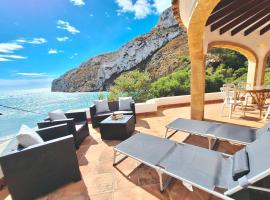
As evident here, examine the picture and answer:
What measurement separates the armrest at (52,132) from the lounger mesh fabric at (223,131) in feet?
7.22

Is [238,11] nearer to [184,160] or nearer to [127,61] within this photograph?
[184,160]

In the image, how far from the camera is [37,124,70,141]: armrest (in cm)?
299

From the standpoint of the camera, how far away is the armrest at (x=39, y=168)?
206cm

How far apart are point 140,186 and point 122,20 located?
2748cm

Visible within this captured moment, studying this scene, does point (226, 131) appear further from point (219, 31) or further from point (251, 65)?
point (251, 65)

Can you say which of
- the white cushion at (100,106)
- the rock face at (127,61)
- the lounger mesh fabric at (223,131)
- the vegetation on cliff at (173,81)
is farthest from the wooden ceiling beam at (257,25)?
the rock face at (127,61)

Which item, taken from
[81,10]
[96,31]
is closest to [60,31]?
[96,31]

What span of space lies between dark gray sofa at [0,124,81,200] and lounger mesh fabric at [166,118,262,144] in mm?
2132

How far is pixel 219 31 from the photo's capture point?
18.0 feet

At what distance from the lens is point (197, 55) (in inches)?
174

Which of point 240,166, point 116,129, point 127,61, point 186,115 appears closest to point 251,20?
point 186,115

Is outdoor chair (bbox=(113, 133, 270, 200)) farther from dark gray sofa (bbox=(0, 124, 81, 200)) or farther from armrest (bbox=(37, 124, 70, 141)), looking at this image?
armrest (bbox=(37, 124, 70, 141))

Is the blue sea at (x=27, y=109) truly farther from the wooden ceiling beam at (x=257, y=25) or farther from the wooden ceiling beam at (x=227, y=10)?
the wooden ceiling beam at (x=257, y=25)

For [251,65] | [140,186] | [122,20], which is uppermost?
[122,20]
